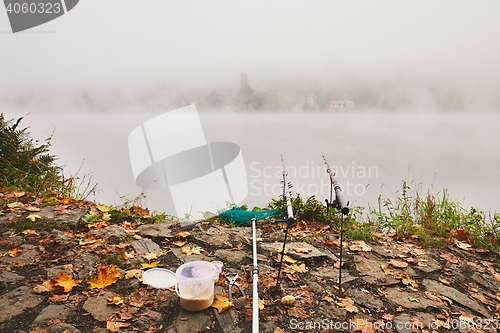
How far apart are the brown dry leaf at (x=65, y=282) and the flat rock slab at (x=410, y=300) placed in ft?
8.60

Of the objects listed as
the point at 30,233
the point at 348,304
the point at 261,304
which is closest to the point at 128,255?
the point at 30,233

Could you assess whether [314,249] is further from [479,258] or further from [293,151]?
[293,151]

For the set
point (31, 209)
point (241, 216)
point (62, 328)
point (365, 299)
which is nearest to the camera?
point (62, 328)

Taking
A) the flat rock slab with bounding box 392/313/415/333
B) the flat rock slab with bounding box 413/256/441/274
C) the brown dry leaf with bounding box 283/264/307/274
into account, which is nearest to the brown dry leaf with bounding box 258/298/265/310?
the brown dry leaf with bounding box 283/264/307/274

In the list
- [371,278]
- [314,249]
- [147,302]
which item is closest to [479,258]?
[371,278]

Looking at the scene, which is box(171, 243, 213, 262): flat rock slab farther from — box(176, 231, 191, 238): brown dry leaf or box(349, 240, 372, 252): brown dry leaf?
box(349, 240, 372, 252): brown dry leaf

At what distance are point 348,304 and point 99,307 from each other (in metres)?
1.92

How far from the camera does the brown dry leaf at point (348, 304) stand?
7.62 feet

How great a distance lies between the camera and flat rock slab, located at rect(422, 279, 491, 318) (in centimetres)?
249

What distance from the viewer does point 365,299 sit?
8.18 feet

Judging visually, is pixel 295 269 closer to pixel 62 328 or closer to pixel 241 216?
pixel 241 216

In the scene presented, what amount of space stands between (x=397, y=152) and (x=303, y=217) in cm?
386

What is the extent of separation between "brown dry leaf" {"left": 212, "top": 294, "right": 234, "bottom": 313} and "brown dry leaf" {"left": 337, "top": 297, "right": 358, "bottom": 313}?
2.94 feet

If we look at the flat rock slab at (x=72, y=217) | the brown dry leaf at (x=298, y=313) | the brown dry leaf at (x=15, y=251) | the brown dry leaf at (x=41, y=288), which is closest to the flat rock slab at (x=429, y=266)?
the brown dry leaf at (x=298, y=313)
